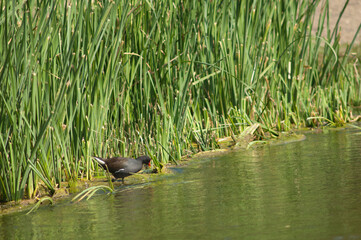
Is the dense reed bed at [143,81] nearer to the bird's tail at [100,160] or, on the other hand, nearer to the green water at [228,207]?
the bird's tail at [100,160]

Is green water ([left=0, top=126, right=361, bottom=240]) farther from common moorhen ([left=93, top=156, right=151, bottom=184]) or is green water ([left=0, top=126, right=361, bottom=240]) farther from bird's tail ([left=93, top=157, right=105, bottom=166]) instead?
bird's tail ([left=93, top=157, right=105, bottom=166])

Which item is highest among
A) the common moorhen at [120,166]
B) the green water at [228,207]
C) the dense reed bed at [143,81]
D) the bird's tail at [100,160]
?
the dense reed bed at [143,81]

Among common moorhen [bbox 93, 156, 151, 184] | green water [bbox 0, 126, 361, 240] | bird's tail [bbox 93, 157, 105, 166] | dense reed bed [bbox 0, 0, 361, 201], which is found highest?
dense reed bed [bbox 0, 0, 361, 201]

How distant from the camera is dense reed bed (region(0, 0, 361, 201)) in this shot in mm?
4742

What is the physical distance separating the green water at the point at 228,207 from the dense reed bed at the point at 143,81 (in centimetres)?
57

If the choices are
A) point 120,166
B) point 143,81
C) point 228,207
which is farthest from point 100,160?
point 228,207

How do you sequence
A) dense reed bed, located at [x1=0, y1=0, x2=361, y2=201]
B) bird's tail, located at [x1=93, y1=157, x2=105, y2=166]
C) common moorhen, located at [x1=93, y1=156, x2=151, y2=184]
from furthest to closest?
1. bird's tail, located at [x1=93, y1=157, x2=105, y2=166]
2. common moorhen, located at [x1=93, y1=156, x2=151, y2=184]
3. dense reed bed, located at [x1=0, y1=0, x2=361, y2=201]

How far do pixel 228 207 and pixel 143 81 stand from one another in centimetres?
277

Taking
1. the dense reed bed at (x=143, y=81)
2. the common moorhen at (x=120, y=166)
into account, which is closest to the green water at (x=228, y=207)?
the common moorhen at (x=120, y=166)

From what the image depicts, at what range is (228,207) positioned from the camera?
404cm

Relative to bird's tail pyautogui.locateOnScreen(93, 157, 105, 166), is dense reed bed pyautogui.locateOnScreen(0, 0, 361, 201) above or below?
above

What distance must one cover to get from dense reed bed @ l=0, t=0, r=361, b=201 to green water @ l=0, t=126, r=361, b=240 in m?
0.57

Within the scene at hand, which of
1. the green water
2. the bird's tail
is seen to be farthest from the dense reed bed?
the green water

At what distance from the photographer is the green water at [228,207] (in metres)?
3.48
